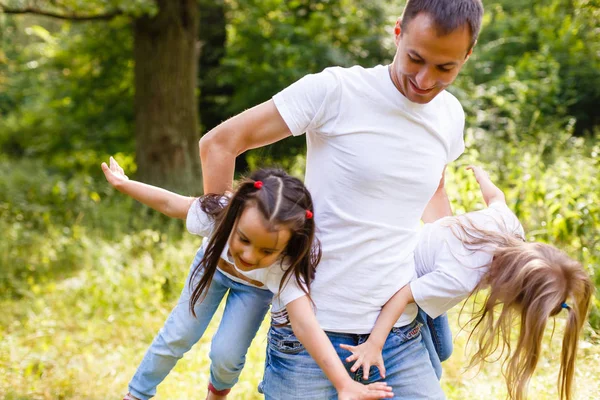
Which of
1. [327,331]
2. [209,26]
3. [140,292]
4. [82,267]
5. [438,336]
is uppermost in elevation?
[327,331]

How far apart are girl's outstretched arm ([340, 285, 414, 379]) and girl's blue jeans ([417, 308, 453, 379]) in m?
0.30

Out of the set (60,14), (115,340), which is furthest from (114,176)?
(60,14)

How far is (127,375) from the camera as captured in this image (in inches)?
156

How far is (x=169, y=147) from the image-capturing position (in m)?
7.82

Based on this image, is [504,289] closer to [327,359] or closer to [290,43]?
[327,359]

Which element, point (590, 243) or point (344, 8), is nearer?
point (590, 243)

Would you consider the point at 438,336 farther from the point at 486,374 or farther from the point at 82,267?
the point at 82,267

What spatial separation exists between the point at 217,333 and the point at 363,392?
0.74m

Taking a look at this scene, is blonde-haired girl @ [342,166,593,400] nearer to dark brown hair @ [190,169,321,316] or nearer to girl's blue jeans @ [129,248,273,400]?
dark brown hair @ [190,169,321,316]

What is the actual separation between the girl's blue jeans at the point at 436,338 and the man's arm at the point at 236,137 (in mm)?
883

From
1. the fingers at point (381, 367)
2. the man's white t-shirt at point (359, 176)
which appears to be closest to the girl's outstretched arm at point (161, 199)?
the man's white t-shirt at point (359, 176)

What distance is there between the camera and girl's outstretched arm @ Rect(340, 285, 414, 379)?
2.10 m

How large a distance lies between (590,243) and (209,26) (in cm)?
730

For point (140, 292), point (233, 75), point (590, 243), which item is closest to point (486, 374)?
point (590, 243)
